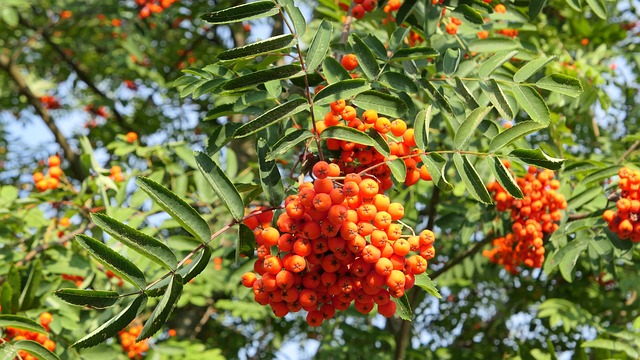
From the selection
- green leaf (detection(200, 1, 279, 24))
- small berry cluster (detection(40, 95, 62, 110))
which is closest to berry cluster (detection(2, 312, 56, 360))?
green leaf (detection(200, 1, 279, 24))

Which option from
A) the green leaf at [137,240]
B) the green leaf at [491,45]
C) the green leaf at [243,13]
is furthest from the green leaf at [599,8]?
the green leaf at [137,240]

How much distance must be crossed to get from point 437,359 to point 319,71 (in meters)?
2.98

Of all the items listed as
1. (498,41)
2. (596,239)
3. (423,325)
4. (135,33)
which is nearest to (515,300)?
(423,325)

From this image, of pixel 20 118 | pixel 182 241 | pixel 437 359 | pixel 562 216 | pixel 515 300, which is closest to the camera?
pixel 562 216

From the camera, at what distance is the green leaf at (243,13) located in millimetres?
1719

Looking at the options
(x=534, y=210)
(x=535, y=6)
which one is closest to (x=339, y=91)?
(x=535, y=6)

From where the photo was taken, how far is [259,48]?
1.73m

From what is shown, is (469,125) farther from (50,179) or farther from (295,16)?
(50,179)

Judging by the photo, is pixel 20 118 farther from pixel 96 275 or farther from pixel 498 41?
pixel 498 41

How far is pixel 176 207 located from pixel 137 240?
13 centimetres

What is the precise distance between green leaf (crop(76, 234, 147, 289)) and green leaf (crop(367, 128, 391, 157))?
70cm

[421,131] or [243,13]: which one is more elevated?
[243,13]

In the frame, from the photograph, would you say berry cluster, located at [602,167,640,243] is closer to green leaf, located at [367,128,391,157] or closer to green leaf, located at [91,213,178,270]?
green leaf, located at [367,128,391,157]

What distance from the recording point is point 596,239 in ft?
8.68
